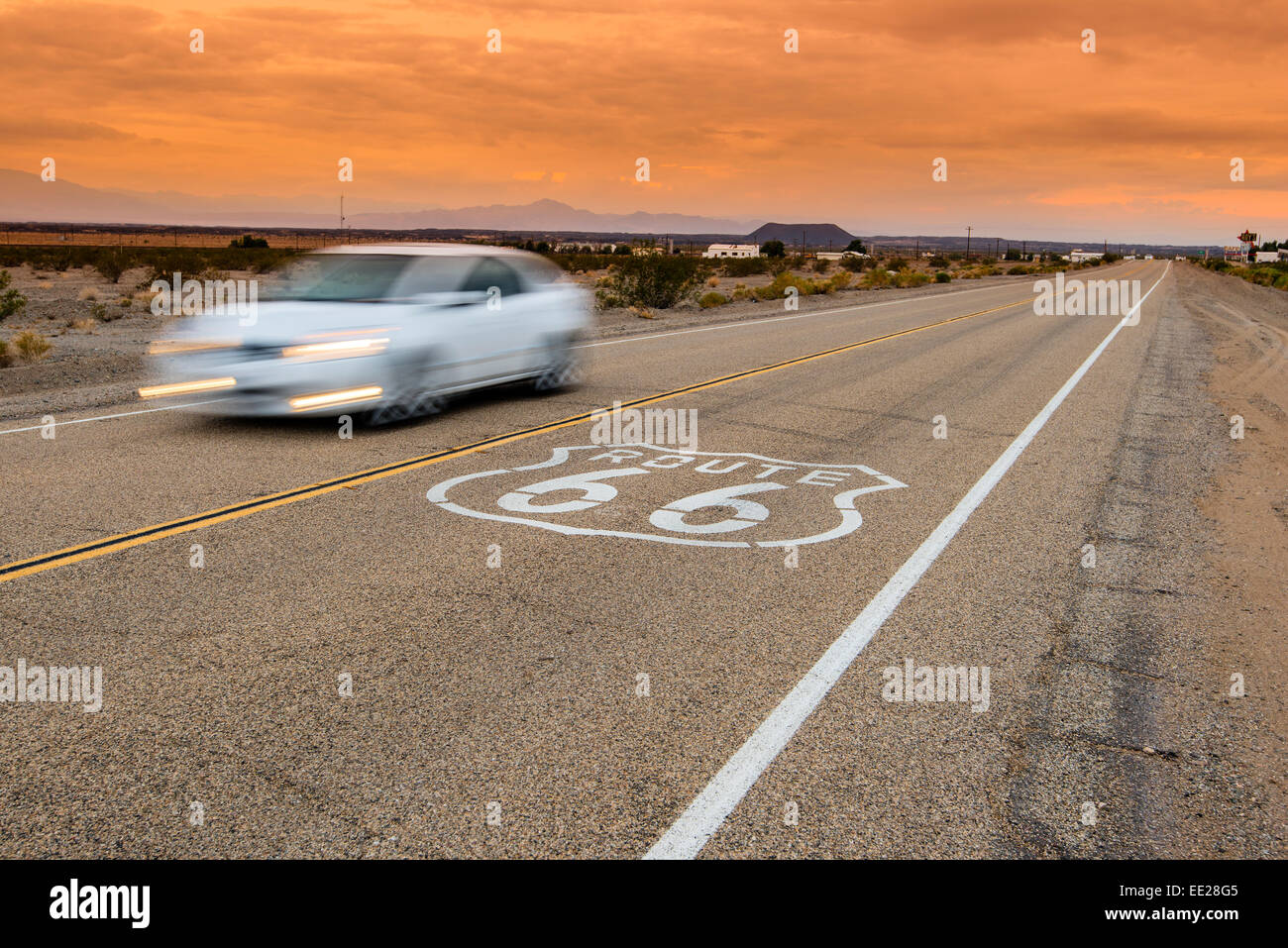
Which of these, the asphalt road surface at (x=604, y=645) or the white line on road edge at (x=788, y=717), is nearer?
the white line on road edge at (x=788, y=717)

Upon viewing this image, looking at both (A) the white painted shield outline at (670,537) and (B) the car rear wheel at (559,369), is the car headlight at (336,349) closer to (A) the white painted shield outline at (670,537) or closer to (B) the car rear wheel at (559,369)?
(A) the white painted shield outline at (670,537)

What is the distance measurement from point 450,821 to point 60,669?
2.19 m

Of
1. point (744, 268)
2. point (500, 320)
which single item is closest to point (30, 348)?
point (500, 320)

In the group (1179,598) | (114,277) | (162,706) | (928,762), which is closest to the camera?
(928,762)

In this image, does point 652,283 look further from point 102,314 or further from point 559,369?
point 559,369

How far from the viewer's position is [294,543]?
6.21m

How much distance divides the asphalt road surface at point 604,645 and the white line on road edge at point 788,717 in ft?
0.06

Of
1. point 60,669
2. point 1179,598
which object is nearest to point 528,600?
point 60,669

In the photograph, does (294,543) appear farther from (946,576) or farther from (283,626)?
(946,576)

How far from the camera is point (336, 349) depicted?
9.53 meters

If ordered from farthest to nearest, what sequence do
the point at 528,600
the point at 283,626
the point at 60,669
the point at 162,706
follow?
1. the point at 528,600
2. the point at 283,626
3. the point at 60,669
4. the point at 162,706

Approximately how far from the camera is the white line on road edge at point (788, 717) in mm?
3240

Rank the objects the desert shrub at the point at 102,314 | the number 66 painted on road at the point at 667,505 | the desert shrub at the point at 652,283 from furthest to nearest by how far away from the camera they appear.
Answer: the desert shrub at the point at 652,283 → the desert shrub at the point at 102,314 → the number 66 painted on road at the point at 667,505

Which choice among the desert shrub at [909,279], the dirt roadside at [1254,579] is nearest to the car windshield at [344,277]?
the dirt roadside at [1254,579]
